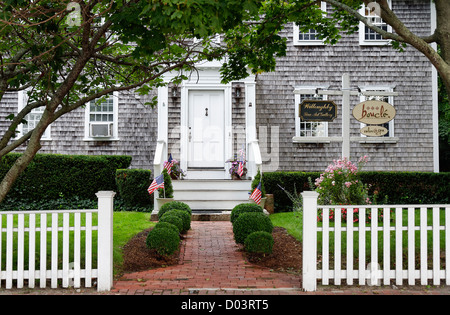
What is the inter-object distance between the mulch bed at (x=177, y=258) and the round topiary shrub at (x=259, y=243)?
0.21 meters

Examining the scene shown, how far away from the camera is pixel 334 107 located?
1080 cm

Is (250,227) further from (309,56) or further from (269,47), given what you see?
(309,56)

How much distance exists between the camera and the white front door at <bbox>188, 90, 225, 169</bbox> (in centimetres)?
1364

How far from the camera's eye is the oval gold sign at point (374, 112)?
10.3 metres

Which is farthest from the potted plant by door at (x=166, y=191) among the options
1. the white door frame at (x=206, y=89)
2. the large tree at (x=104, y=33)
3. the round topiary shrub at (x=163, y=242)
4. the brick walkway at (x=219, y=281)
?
the round topiary shrub at (x=163, y=242)

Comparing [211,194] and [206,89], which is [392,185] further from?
[206,89]

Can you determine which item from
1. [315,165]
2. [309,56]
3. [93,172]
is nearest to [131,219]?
[93,172]

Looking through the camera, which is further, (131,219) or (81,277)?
(131,219)

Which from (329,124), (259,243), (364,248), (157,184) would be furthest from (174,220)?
(329,124)

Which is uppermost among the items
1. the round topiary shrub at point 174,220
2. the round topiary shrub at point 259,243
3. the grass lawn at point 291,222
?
the round topiary shrub at point 174,220

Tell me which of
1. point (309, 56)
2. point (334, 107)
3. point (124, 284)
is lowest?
point (124, 284)

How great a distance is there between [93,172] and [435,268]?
9906 millimetres

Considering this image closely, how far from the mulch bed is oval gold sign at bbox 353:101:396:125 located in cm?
386

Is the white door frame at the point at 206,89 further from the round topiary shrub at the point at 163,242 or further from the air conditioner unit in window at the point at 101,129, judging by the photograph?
the round topiary shrub at the point at 163,242
